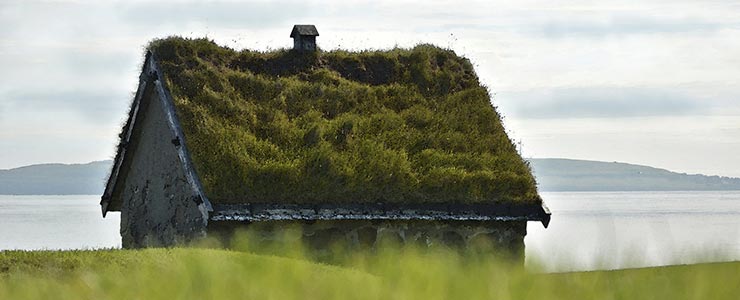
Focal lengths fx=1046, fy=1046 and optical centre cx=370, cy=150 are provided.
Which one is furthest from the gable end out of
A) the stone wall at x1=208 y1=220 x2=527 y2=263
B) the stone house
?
the stone wall at x1=208 y1=220 x2=527 y2=263

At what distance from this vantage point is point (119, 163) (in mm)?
20844

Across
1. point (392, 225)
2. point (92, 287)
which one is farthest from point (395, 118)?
point (92, 287)

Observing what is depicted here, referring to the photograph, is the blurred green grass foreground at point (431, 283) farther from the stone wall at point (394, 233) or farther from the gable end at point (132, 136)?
the gable end at point (132, 136)

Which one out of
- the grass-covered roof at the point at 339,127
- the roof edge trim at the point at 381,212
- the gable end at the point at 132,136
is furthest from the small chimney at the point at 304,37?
the roof edge trim at the point at 381,212

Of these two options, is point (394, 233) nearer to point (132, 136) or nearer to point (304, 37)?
point (304, 37)

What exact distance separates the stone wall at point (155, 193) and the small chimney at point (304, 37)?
3207mm

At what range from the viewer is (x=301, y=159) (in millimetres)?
18188

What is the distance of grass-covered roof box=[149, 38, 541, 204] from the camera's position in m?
17.8

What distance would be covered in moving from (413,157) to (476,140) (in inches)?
61.0

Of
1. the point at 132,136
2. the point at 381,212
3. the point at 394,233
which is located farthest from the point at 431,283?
the point at 132,136

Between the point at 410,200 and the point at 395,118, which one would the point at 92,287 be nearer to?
the point at 410,200

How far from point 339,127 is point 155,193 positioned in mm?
3632

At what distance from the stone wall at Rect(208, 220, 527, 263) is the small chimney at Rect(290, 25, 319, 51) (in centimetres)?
503

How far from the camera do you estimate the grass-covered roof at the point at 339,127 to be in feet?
58.3
